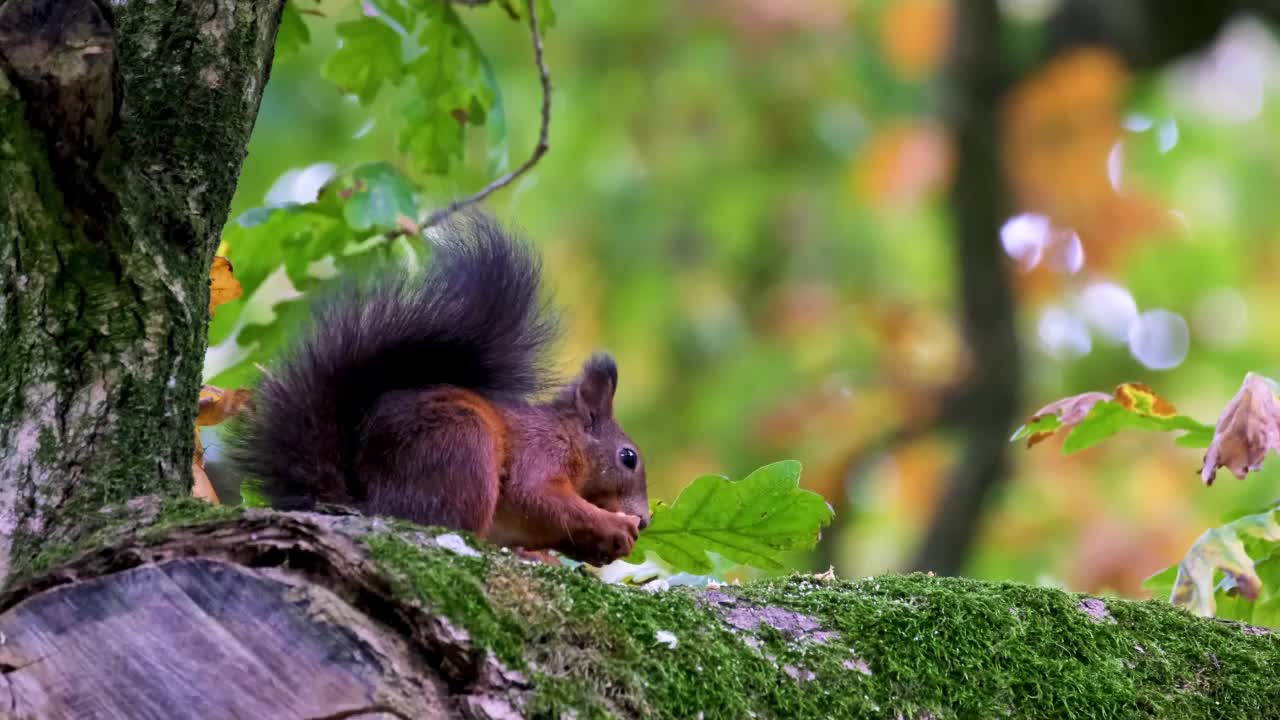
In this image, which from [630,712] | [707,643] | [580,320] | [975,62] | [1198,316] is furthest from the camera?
[1198,316]

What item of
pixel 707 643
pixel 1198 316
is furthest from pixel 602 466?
pixel 1198 316

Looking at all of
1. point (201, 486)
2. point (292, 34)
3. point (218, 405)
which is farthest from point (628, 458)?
point (292, 34)

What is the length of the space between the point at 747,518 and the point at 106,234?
90 centimetres

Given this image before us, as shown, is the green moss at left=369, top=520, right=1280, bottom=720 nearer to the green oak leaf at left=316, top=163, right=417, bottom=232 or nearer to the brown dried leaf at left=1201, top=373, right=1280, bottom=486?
the brown dried leaf at left=1201, top=373, right=1280, bottom=486

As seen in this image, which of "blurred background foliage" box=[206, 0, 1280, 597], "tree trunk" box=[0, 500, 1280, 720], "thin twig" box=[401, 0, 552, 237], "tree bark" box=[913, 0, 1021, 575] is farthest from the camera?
"blurred background foliage" box=[206, 0, 1280, 597]

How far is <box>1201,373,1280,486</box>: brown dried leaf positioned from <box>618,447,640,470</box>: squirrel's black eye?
979mm

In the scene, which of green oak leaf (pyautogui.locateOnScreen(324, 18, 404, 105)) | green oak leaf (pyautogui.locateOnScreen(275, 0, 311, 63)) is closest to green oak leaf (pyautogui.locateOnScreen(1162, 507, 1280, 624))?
green oak leaf (pyautogui.locateOnScreen(324, 18, 404, 105))

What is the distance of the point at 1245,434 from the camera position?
1774 millimetres

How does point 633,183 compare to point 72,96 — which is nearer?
point 72,96

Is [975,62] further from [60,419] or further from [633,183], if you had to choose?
[60,419]

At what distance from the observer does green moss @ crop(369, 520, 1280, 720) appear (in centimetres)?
Result: 130

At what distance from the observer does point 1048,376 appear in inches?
299

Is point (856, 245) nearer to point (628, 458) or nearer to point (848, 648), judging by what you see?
point (628, 458)

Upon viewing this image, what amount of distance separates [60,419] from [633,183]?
Answer: 20.9 ft
